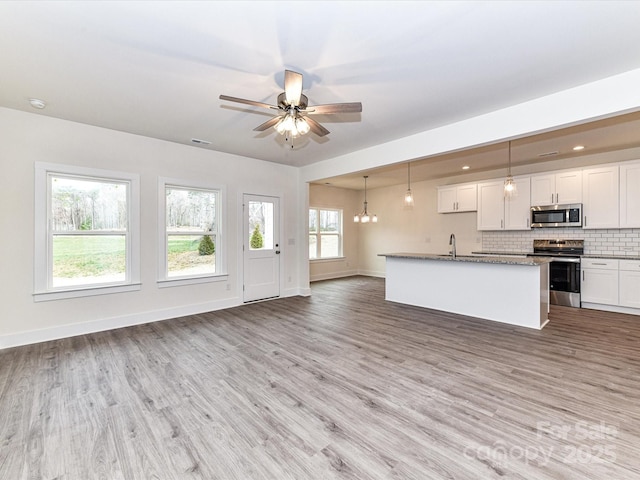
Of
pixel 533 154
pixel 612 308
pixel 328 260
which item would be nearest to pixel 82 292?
pixel 328 260

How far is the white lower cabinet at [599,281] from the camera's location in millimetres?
4891

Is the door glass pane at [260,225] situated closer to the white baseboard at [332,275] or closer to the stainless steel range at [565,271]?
the white baseboard at [332,275]

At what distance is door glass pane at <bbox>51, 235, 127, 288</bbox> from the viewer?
3.91 m

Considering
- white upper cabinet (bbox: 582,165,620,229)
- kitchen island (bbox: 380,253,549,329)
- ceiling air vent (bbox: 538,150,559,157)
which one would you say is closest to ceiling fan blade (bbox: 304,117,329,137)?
kitchen island (bbox: 380,253,549,329)

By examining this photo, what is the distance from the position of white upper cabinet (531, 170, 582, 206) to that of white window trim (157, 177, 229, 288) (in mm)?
6003

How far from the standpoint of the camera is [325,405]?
2.31 metres

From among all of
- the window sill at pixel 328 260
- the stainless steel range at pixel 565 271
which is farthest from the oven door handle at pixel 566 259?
the window sill at pixel 328 260

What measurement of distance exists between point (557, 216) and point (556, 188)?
1.74ft

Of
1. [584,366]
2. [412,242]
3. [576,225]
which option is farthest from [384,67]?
[412,242]

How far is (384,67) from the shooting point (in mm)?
2574

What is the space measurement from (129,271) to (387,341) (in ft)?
12.6

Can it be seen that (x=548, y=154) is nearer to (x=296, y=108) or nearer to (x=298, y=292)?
(x=296, y=108)

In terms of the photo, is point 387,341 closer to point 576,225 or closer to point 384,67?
point 384,67

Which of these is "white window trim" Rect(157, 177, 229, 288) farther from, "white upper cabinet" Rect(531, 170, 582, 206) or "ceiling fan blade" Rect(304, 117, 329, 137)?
"white upper cabinet" Rect(531, 170, 582, 206)
